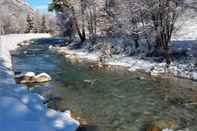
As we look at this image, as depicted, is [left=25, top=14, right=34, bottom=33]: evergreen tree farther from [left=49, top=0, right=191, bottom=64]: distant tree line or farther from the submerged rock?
the submerged rock

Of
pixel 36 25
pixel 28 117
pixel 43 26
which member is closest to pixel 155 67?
pixel 28 117

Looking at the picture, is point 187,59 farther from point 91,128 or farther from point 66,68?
point 91,128

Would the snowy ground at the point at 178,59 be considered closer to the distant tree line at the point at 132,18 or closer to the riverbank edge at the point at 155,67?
the riverbank edge at the point at 155,67

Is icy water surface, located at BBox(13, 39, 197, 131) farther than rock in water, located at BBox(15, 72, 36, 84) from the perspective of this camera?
No

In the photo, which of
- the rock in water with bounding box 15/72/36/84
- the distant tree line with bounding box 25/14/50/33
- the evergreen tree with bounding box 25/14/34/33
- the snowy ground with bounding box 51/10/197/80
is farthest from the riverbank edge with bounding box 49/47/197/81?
the evergreen tree with bounding box 25/14/34/33

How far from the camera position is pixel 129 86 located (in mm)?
18516

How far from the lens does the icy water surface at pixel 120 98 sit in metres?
12.4

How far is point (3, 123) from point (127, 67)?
653 inches

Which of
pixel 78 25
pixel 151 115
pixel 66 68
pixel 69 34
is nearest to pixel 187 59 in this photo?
pixel 66 68

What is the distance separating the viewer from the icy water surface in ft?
40.8

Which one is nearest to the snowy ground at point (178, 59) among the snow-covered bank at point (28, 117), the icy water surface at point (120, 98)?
the icy water surface at point (120, 98)

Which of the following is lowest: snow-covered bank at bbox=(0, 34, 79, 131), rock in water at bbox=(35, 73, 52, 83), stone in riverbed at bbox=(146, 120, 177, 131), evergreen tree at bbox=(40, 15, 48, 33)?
evergreen tree at bbox=(40, 15, 48, 33)

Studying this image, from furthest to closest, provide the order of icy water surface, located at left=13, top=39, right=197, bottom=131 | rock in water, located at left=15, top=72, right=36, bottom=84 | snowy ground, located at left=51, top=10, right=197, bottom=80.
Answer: snowy ground, located at left=51, top=10, right=197, bottom=80 < rock in water, located at left=15, top=72, right=36, bottom=84 < icy water surface, located at left=13, top=39, right=197, bottom=131

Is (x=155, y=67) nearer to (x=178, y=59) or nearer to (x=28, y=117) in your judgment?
(x=178, y=59)
